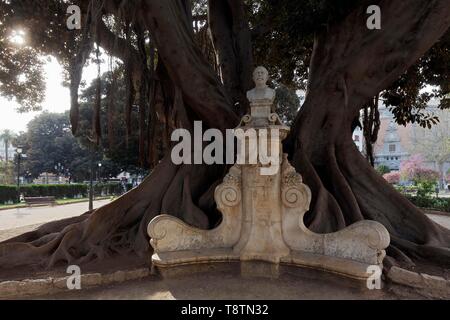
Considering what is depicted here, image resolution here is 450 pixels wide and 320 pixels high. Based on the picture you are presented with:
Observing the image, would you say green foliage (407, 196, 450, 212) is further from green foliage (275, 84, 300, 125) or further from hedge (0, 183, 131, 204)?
hedge (0, 183, 131, 204)

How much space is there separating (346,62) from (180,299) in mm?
4162

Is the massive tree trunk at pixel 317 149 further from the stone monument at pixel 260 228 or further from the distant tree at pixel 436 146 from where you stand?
the distant tree at pixel 436 146

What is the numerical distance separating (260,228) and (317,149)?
2134 mm

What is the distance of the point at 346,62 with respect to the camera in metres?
5.38

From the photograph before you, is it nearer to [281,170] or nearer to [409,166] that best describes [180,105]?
[281,170]

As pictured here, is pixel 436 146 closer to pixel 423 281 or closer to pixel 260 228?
pixel 423 281

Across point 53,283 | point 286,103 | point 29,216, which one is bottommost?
point 29,216

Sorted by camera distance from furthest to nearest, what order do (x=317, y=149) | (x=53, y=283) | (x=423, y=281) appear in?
(x=317, y=149) → (x=53, y=283) → (x=423, y=281)

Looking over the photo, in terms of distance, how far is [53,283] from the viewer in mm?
3975

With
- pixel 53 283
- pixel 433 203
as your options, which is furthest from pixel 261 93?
pixel 433 203

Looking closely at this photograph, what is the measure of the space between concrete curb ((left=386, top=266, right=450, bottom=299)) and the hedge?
23.7m

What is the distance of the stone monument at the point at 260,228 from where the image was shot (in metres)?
3.89

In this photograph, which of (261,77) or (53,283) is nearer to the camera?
(53,283)

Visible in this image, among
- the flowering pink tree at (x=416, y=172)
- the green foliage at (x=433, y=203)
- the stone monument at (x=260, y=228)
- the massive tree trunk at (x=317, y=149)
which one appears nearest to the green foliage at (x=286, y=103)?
the green foliage at (x=433, y=203)
